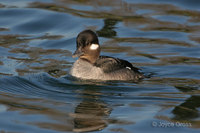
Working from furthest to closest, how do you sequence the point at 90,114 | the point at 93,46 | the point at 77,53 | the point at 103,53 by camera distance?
the point at 103,53, the point at 93,46, the point at 77,53, the point at 90,114

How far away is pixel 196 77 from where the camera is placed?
413 inches

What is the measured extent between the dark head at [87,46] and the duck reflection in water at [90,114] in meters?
1.45

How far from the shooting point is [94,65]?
34.1 feet

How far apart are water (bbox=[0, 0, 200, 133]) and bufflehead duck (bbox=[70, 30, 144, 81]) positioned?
0.26 m

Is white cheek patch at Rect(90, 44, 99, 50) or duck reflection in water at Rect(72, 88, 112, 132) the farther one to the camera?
white cheek patch at Rect(90, 44, 99, 50)

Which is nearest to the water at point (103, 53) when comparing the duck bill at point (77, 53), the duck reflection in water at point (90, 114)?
the duck reflection in water at point (90, 114)

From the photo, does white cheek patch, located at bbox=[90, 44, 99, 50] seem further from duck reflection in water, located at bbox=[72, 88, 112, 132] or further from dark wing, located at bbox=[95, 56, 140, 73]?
duck reflection in water, located at bbox=[72, 88, 112, 132]

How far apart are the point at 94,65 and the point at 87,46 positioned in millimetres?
486

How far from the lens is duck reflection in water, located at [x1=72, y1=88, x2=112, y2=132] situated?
7.36m

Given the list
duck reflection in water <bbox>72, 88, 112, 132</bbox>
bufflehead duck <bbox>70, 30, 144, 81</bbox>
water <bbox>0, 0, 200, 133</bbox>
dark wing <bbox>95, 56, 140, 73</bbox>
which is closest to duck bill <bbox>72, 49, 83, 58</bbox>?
bufflehead duck <bbox>70, 30, 144, 81</bbox>

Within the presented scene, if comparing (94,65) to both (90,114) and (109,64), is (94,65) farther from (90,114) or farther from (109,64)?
(90,114)

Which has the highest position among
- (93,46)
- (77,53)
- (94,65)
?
(93,46)

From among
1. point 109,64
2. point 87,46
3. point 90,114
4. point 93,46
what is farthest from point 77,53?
point 90,114

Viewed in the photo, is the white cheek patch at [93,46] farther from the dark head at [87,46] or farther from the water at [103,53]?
the water at [103,53]
